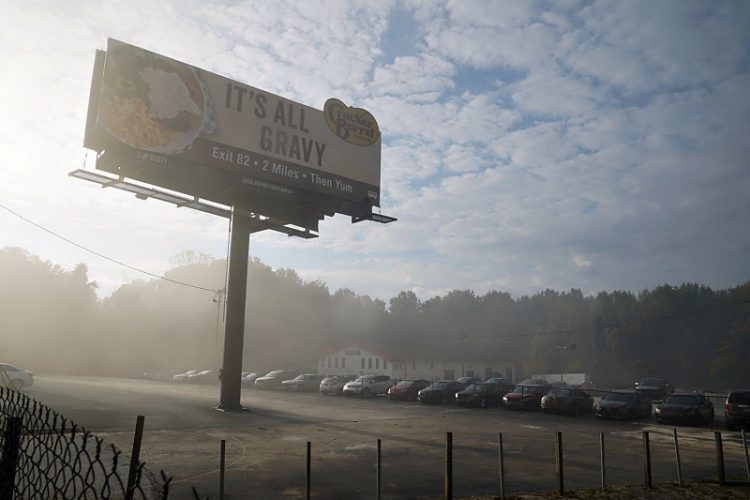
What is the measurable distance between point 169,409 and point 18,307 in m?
58.6

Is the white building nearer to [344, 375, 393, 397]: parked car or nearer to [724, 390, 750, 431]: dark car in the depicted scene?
[344, 375, 393, 397]: parked car

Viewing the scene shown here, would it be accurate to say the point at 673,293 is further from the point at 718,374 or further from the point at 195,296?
the point at 195,296

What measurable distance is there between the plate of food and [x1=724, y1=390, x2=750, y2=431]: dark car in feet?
81.9

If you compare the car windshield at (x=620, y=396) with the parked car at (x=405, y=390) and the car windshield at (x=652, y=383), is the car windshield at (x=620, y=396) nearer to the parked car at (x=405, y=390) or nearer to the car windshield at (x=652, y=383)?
the parked car at (x=405, y=390)

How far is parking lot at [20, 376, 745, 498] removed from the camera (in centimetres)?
1145

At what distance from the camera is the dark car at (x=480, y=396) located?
33.3 m

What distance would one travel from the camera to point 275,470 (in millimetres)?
12609

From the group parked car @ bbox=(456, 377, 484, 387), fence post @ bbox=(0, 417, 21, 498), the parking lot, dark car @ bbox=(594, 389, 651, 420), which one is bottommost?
the parking lot

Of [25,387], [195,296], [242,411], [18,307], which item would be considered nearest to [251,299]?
[195,296]

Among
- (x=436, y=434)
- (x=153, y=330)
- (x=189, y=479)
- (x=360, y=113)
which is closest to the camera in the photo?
(x=189, y=479)

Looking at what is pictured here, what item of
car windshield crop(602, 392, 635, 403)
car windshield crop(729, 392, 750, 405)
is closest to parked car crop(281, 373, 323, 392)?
car windshield crop(602, 392, 635, 403)

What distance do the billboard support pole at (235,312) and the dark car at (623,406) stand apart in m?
16.9

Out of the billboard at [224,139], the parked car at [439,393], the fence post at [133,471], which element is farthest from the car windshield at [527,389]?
the fence post at [133,471]

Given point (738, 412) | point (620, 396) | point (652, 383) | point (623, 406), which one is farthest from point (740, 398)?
point (652, 383)
